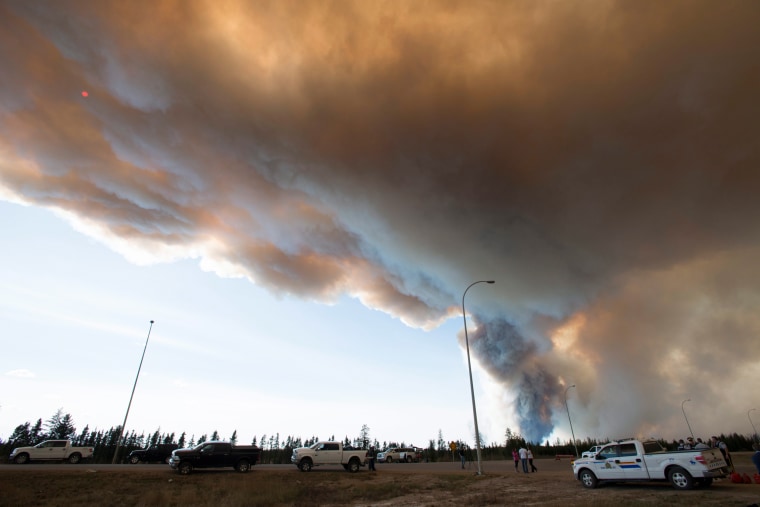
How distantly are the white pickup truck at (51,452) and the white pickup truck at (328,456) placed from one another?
783 inches

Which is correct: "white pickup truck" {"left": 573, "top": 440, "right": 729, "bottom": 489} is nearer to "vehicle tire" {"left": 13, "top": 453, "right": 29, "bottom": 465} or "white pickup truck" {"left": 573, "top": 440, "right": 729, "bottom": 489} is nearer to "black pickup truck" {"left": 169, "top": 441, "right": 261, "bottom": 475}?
"black pickup truck" {"left": 169, "top": 441, "right": 261, "bottom": 475}

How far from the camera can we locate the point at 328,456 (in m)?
29.0

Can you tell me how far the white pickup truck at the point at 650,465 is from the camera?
14953 mm

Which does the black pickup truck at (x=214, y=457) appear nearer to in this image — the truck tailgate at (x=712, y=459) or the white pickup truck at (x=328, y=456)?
the white pickup truck at (x=328, y=456)

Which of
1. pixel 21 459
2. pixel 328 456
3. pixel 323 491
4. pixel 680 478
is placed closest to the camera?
pixel 680 478

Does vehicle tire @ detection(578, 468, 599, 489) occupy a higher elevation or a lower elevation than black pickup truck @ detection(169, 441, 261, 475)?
lower

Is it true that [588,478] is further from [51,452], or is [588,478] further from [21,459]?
[21,459]

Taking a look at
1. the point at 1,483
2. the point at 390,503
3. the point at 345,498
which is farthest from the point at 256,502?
the point at 1,483

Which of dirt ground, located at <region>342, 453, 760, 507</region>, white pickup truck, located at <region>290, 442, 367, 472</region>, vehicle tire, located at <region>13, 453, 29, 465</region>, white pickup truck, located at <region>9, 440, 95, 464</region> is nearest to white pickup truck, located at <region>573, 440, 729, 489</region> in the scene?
dirt ground, located at <region>342, 453, 760, 507</region>

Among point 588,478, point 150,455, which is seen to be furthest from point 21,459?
point 588,478

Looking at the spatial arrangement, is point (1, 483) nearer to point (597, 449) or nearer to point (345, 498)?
point (345, 498)

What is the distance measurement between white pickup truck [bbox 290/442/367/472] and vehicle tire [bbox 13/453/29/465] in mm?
22534

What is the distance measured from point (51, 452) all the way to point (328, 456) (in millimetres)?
24060

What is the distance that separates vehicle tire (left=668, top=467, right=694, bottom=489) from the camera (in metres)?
15.1
